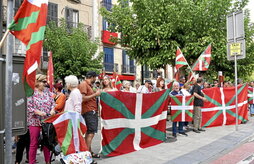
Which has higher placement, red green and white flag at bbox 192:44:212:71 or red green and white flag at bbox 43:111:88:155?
red green and white flag at bbox 192:44:212:71

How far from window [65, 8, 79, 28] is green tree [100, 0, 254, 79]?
9.44m

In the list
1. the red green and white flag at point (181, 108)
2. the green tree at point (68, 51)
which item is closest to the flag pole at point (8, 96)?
the red green and white flag at point (181, 108)

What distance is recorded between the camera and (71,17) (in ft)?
77.5

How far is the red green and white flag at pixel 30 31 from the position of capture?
2742mm

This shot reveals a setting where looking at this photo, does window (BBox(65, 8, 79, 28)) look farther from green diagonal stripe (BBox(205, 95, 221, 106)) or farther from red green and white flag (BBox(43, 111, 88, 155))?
red green and white flag (BBox(43, 111, 88, 155))

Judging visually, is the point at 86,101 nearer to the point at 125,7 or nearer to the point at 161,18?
the point at 161,18

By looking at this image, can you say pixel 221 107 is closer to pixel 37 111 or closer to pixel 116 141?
pixel 116 141

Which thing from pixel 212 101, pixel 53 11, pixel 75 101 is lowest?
pixel 212 101

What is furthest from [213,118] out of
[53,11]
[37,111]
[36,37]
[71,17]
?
[71,17]

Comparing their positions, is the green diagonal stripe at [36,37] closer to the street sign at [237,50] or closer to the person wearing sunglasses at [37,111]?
the person wearing sunglasses at [37,111]

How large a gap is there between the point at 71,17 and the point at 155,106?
19245mm

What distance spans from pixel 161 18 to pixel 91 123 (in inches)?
383

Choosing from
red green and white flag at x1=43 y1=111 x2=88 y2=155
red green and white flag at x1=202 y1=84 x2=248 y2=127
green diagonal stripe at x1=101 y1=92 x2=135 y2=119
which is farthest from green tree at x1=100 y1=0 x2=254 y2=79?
red green and white flag at x1=43 y1=111 x2=88 y2=155

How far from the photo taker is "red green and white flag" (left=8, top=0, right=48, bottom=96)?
2.74m
